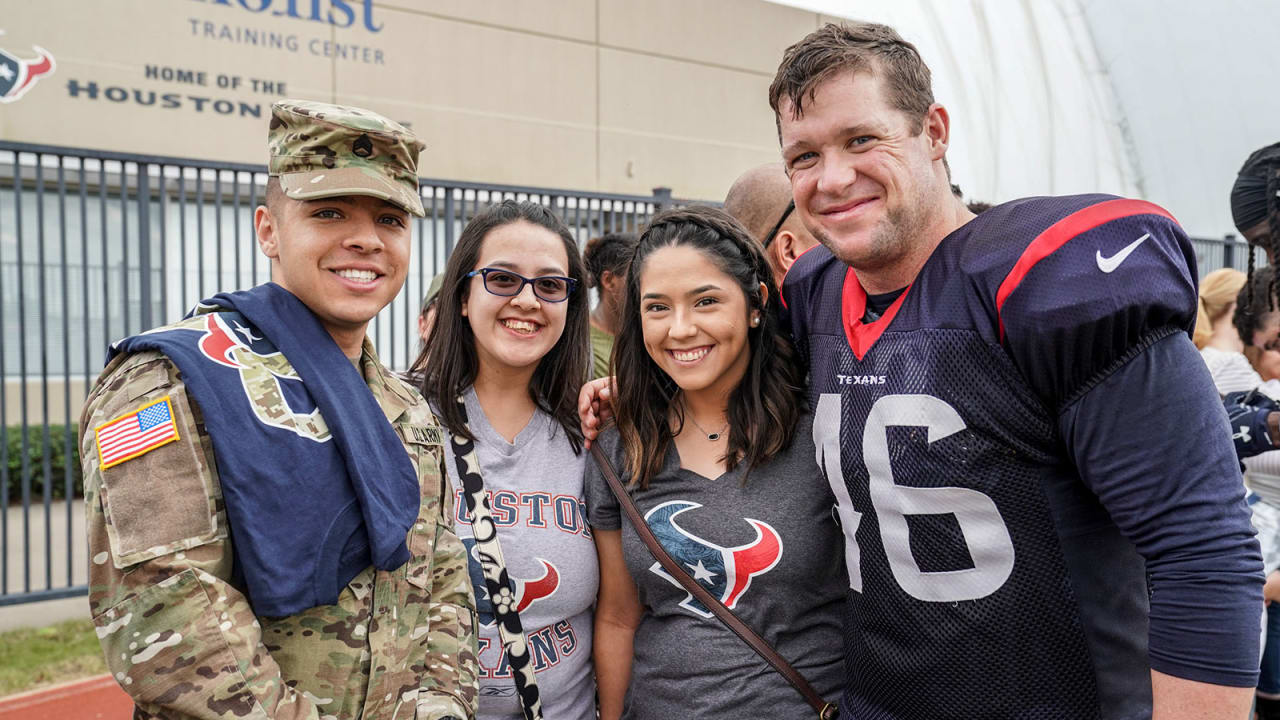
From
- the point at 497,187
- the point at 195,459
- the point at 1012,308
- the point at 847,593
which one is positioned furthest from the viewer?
the point at 497,187

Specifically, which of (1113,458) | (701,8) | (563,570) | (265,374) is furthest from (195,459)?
(701,8)

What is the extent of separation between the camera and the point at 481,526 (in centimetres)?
221

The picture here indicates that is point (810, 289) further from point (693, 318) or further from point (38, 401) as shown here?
point (38, 401)

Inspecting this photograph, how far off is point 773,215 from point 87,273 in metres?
5.27

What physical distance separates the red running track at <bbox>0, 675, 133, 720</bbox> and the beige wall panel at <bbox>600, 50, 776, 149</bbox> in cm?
1101

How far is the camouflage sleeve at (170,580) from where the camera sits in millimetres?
1325

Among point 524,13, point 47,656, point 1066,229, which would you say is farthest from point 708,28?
point 1066,229

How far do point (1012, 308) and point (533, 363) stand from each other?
145 centimetres

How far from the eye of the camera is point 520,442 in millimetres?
2443

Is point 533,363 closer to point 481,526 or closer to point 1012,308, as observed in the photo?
point 481,526

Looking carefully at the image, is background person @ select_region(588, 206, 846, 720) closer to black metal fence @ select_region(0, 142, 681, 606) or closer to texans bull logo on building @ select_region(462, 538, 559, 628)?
texans bull logo on building @ select_region(462, 538, 559, 628)

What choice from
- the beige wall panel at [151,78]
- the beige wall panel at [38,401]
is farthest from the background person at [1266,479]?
the beige wall panel at [151,78]

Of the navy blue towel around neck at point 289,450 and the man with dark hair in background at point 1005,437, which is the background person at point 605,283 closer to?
the man with dark hair in background at point 1005,437

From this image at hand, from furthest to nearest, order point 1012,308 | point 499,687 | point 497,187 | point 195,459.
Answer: point 497,187
point 499,687
point 1012,308
point 195,459
